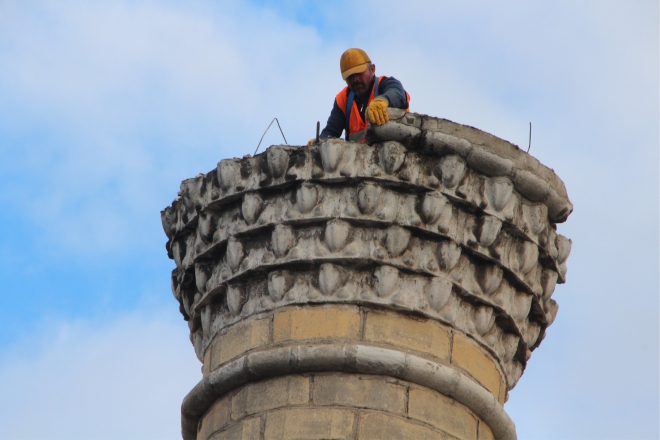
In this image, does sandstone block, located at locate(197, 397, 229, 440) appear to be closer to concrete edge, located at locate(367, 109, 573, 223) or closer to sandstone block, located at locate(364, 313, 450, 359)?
sandstone block, located at locate(364, 313, 450, 359)

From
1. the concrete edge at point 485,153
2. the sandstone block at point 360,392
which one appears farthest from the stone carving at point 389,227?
the sandstone block at point 360,392

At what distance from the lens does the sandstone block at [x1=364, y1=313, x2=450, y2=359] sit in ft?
29.8

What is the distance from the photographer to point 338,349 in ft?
29.3

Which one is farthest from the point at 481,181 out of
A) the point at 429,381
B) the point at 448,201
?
the point at 429,381

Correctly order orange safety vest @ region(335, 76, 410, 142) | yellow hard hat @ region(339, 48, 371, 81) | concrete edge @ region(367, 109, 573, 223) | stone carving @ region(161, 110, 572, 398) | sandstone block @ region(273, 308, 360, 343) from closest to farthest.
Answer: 1. sandstone block @ region(273, 308, 360, 343)
2. stone carving @ region(161, 110, 572, 398)
3. concrete edge @ region(367, 109, 573, 223)
4. orange safety vest @ region(335, 76, 410, 142)
5. yellow hard hat @ region(339, 48, 371, 81)

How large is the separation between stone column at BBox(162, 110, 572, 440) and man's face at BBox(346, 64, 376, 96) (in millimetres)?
1032

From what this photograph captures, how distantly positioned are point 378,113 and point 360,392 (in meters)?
1.70

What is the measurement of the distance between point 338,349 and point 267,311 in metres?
0.62

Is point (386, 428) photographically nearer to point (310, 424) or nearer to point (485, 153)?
point (310, 424)

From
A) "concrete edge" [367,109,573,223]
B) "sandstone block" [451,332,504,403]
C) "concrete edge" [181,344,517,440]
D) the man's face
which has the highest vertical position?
the man's face

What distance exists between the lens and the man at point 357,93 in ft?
33.5

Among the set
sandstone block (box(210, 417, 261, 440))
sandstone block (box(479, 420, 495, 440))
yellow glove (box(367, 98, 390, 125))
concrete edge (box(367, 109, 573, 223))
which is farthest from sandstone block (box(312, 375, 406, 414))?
yellow glove (box(367, 98, 390, 125))

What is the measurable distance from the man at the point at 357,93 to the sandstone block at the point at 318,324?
A: 138 cm

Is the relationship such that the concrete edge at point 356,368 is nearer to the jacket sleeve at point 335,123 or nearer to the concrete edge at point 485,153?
the concrete edge at point 485,153
